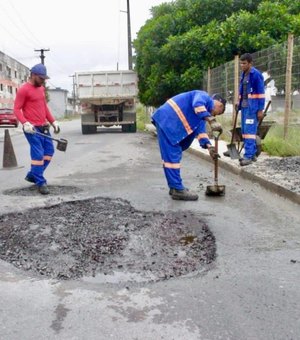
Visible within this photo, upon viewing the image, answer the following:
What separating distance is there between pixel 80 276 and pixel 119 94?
16.6 meters

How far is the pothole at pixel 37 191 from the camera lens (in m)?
6.34

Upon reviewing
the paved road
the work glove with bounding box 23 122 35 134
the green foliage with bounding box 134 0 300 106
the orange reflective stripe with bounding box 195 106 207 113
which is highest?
the green foliage with bounding box 134 0 300 106

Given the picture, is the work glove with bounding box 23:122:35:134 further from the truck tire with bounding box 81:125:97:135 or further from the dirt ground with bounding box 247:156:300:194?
the truck tire with bounding box 81:125:97:135

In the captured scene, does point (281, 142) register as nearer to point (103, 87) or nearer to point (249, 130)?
point (249, 130)

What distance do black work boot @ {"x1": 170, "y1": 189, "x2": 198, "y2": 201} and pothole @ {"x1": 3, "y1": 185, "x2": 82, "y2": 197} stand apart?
1389mm

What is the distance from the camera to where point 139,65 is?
800 inches

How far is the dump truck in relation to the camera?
64.0 ft

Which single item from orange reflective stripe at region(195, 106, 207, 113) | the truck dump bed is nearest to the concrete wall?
the truck dump bed

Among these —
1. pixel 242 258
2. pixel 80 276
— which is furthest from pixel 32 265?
pixel 242 258

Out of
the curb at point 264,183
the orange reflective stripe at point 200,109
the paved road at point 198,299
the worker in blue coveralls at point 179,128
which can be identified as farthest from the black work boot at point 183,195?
the curb at point 264,183

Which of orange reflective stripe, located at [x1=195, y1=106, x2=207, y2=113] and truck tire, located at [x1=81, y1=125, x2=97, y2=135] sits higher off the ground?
orange reflective stripe, located at [x1=195, y1=106, x2=207, y2=113]

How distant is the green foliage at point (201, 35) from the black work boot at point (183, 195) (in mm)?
9056

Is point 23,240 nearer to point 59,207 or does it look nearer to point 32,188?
point 59,207

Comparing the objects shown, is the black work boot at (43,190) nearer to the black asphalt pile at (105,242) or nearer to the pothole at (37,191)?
the pothole at (37,191)
